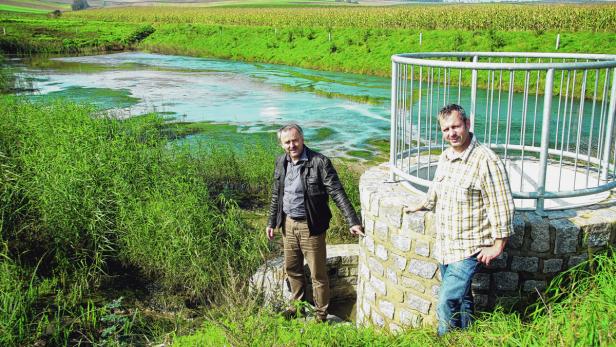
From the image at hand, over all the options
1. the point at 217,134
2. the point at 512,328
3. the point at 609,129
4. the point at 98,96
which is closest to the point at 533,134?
the point at 609,129

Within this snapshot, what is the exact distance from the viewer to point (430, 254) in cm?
476

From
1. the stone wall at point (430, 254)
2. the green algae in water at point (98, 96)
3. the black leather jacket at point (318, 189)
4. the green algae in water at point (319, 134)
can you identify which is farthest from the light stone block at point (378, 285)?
the green algae in water at point (98, 96)

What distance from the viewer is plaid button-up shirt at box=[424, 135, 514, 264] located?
3730mm

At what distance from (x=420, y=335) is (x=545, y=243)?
130cm

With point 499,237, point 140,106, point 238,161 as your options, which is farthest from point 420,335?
point 140,106

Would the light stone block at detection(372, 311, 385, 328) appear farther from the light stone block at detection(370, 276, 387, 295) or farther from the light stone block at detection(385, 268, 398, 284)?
the light stone block at detection(385, 268, 398, 284)

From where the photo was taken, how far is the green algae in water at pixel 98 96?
1909 centimetres

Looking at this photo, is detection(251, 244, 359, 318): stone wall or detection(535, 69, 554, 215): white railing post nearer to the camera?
detection(535, 69, 554, 215): white railing post

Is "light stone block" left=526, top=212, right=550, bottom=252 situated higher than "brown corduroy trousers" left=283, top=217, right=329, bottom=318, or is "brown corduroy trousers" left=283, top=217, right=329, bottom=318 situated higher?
"light stone block" left=526, top=212, right=550, bottom=252

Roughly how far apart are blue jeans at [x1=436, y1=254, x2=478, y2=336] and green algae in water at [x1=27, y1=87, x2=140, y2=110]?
54.1 ft

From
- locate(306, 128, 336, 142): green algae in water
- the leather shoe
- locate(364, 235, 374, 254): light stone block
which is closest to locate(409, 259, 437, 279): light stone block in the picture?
locate(364, 235, 374, 254): light stone block

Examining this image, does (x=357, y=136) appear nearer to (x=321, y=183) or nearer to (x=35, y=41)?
(x=321, y=183)

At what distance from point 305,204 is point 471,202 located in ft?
5.74

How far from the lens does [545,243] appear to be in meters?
4.48
